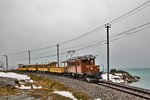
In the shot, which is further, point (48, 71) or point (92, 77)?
point (48, 71)

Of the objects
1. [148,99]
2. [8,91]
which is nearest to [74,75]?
[8,91]

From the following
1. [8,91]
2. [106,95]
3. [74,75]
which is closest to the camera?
[106,95]

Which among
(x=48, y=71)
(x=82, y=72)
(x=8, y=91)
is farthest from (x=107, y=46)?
(x=48, y=71)

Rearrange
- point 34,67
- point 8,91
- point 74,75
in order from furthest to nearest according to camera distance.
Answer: point 34,67 < point 74,75 < point 8,91

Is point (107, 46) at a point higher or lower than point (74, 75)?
higher

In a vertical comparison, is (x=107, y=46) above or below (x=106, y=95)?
above

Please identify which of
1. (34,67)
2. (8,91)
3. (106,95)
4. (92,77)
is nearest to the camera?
(106,95)

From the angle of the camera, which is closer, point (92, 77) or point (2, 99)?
point (2, 99)

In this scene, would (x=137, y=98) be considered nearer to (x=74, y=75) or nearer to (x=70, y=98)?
(x=70, y=98)

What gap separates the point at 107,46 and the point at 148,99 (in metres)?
26.5

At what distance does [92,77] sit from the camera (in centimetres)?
4978

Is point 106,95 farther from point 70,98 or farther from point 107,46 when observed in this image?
point 107,46

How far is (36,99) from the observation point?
27688 millimetres

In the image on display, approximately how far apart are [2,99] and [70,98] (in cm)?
641
